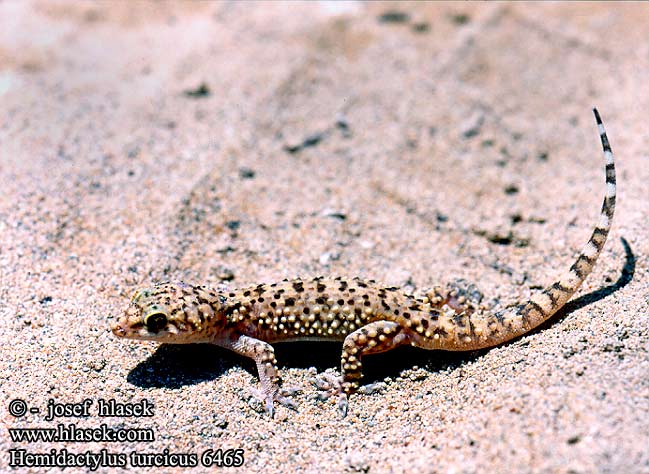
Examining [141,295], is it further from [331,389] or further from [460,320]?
[460,320]

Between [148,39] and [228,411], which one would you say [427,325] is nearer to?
[228,411]

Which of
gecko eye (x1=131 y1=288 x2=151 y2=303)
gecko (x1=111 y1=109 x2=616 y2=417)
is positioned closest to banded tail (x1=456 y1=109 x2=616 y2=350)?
gecko (x1=111 y1=109 x2=616 y2=417)

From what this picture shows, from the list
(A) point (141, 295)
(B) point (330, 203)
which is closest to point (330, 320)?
(A) point (141, 295)

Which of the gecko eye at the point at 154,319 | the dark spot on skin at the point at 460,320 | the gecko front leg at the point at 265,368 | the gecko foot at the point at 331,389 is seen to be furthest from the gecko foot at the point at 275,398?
the dark spot on skin at the point at 460,320

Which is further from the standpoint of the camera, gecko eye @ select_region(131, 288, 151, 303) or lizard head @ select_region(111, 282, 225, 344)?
gecko eye @ select_region(131, 288, 151, 303)

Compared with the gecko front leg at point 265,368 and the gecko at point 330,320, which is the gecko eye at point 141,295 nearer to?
the gecko at point 330,320

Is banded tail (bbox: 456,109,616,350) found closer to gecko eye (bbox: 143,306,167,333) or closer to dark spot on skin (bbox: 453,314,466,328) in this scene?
dark spot on skin (bbox: 453,314,466,328)

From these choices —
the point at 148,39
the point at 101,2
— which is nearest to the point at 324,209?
the point at 148,39
